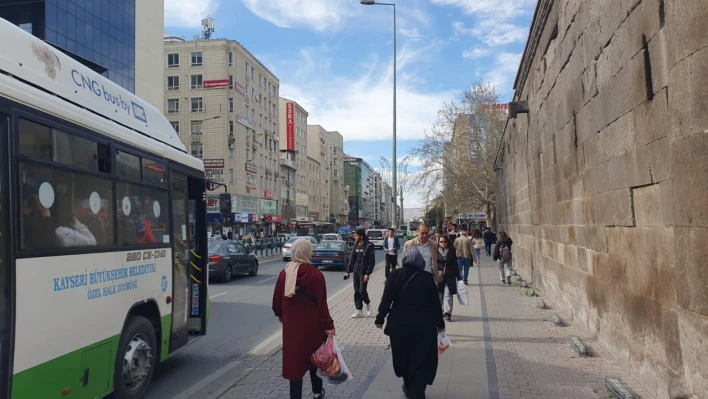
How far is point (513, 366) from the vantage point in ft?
21.2

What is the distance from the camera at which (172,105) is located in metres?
56.6

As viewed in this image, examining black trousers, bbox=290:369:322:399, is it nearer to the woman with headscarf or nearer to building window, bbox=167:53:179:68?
the woman with headscarf

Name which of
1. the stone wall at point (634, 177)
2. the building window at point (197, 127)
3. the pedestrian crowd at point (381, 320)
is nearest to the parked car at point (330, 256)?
the stone wall at point (634, 177)

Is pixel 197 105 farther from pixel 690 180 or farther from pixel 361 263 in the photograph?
pixel 690 180

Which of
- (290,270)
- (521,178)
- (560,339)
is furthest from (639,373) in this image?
(521,178)

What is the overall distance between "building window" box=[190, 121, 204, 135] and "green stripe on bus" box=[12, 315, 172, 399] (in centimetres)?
5238

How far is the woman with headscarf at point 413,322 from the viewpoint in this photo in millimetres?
4750

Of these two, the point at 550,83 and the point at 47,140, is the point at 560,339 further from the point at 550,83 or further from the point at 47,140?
the point at 47,140

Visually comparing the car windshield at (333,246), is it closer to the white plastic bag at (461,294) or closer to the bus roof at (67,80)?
the white plastic bag at (461,294)

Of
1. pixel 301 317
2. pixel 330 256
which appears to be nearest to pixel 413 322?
pixel 301 317

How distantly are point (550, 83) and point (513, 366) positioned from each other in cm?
601

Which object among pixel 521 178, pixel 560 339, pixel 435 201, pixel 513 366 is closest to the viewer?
pixel 513 366

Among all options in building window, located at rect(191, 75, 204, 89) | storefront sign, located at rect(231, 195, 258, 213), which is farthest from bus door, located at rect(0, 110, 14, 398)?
building window, located at rect(191, 75, 204, 89)

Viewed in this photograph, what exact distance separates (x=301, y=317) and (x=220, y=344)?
13.8 feet
